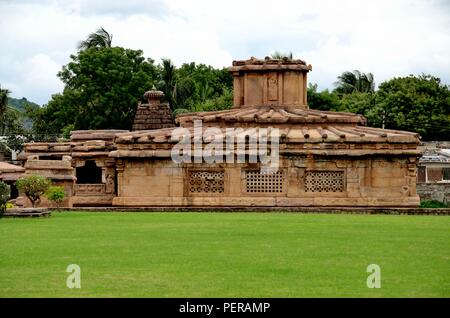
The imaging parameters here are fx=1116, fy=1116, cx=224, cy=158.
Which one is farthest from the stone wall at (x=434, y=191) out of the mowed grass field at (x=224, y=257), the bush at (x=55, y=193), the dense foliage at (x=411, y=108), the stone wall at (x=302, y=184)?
the dense foliage at (x=411, y=108)

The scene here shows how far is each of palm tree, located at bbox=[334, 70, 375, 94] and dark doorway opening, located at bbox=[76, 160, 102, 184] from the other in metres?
48.5

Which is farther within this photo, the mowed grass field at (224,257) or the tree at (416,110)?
the tree at (416,110)

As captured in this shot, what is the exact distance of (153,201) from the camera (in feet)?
116

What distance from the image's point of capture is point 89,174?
43.4m

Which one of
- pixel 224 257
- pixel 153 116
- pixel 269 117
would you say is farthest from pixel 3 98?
pixel 224 257

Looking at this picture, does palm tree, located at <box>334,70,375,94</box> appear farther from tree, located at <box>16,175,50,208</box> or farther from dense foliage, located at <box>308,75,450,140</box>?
tree, located at <box>16,175,50,208</box>

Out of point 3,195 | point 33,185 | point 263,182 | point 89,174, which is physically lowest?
point 3,195

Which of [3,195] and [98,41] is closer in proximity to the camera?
[3,195]

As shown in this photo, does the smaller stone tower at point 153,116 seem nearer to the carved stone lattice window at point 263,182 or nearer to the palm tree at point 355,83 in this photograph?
the carved stone lattice window at point 263,182

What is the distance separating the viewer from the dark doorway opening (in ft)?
141

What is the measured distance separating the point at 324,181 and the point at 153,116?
1593cm

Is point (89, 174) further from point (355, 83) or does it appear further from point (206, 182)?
point (355, 83)

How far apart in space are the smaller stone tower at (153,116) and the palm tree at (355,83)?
4119 cm

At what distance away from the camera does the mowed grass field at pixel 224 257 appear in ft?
44.0
